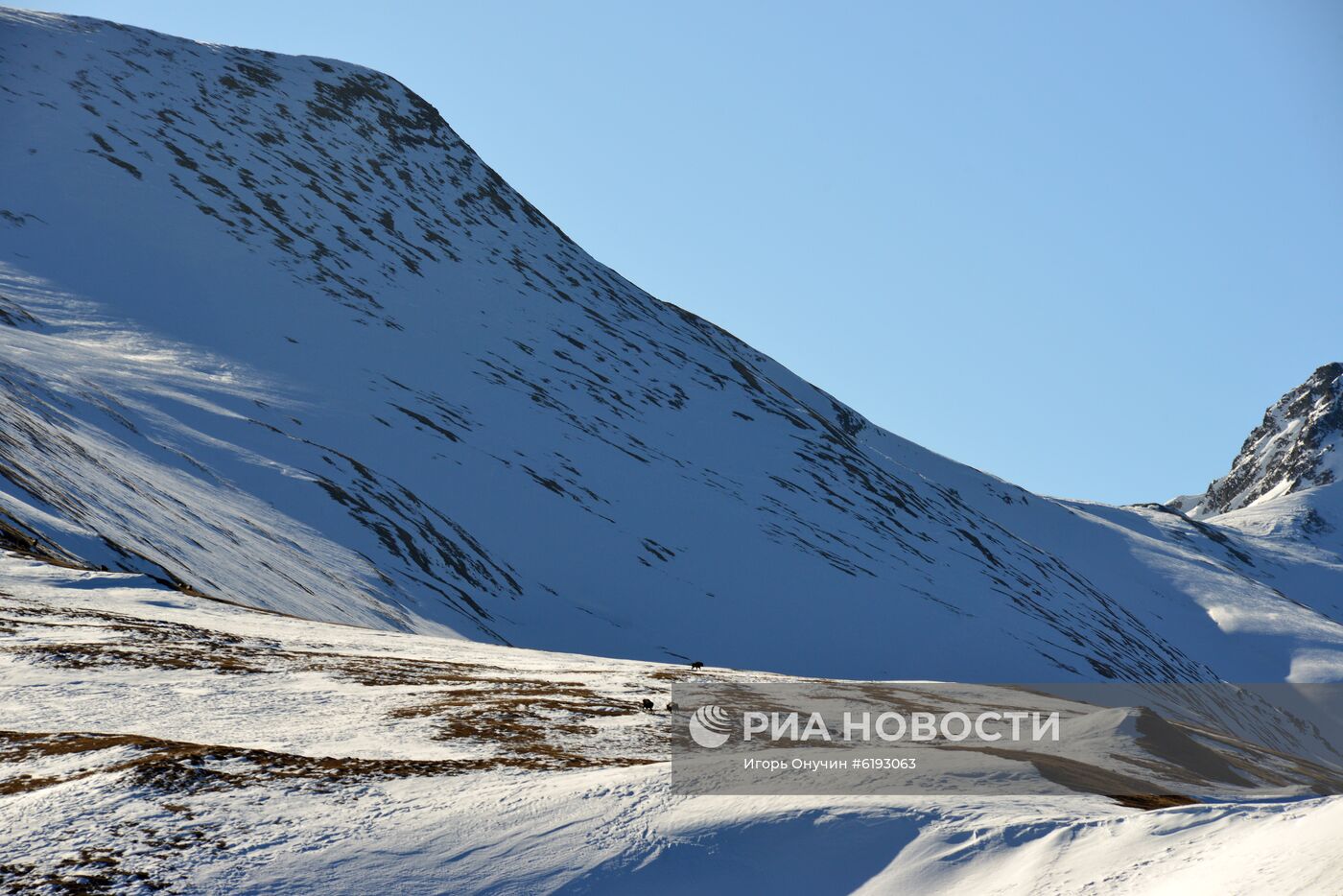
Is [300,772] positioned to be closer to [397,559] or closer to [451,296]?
[397,559]

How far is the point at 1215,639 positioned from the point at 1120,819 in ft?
407

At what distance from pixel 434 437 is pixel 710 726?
57519 mm

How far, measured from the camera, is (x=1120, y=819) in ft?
42.9

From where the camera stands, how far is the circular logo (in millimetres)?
19844
